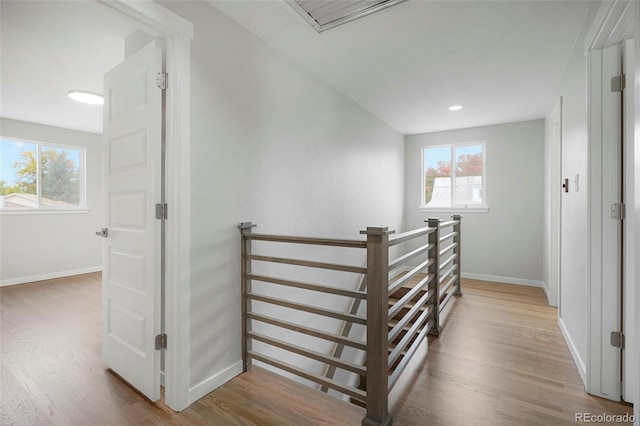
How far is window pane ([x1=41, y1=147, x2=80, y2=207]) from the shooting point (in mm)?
4691

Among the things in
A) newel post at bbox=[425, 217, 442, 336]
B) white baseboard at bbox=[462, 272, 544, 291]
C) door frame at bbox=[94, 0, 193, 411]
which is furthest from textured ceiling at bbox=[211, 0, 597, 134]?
white baseboard at bbox=[462, 272, 544, 291]

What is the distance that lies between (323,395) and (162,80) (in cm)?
203

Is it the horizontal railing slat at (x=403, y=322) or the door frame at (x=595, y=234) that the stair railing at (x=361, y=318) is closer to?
the horizontal railing slat at (x=403, y=322)

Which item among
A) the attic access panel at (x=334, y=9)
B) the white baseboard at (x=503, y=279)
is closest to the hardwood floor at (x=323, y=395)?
the white baseboard at (x=503, y=279)

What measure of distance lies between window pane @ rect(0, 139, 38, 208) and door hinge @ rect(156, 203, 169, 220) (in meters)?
4.48

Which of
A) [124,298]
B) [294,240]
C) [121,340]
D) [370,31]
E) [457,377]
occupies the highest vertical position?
[370,31]

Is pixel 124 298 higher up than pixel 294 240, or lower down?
lower down

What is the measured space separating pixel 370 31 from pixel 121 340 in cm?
265

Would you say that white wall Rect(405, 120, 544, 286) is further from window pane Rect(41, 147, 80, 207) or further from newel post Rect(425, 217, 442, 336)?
window pane Rect(41, 147, 80, 207)

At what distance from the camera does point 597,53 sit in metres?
1.74

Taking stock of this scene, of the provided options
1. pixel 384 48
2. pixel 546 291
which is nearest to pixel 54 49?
pixel 384 48

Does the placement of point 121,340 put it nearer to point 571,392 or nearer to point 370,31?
point 370,31

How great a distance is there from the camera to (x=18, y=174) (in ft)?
14.5

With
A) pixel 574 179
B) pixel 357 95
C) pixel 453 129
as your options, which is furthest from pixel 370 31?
pixel 453 129
